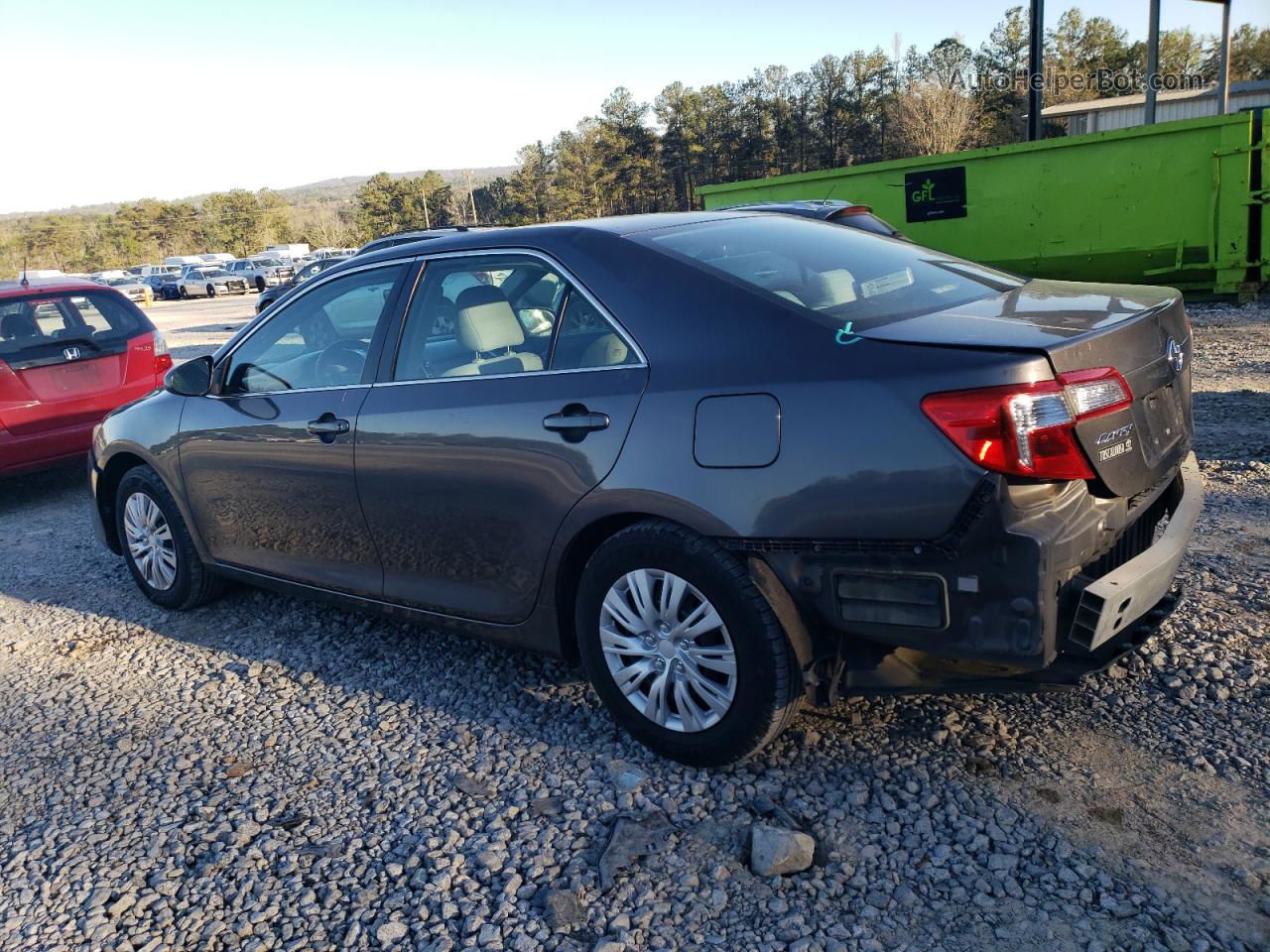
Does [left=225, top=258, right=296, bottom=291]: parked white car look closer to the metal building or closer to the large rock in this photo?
the metal building

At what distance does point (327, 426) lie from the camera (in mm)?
3947

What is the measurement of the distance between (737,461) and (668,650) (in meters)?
0.66

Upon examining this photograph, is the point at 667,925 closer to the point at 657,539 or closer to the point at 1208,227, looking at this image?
the point at 657,539

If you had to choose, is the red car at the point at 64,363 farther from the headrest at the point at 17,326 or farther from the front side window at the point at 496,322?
the front side window at the point at 496,322

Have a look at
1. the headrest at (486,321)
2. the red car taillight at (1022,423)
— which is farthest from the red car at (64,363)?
the red car taillight at (1022,423)

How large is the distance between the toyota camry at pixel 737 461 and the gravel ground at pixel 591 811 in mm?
338

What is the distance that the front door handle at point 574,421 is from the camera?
10.2 ft

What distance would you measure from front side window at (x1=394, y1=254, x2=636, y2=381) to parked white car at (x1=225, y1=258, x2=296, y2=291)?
4448cm

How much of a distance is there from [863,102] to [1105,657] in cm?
6685

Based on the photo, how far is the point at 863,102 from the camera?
209ft

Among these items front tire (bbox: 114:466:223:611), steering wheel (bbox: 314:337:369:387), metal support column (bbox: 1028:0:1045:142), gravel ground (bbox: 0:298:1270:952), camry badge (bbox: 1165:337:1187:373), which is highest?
metal support column (bbox: 1028:0:1045:142)

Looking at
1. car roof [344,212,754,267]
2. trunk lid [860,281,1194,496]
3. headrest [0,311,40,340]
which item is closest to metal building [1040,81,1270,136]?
headrest [0,311,40,340]

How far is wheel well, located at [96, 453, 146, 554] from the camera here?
5160mm

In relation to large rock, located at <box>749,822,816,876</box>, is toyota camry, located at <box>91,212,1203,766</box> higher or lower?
higher
